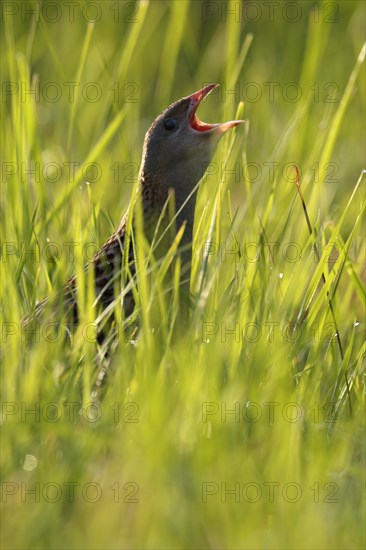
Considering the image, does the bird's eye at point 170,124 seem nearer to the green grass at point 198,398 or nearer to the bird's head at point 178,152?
the bird's head at point 178,152

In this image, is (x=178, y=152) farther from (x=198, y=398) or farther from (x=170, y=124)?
(x=198, y=398)

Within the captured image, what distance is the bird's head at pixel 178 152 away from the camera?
3889 millimetres

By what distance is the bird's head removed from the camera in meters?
3.89

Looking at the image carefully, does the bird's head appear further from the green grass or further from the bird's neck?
the green grass

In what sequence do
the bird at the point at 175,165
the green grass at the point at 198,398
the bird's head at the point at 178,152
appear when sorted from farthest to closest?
the bird's head at the point at 178,152
the bird at the point at 175,165
the green grass at the point at 198,398

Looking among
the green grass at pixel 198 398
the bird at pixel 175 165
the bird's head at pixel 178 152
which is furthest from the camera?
the bird's head at pixel 178 152

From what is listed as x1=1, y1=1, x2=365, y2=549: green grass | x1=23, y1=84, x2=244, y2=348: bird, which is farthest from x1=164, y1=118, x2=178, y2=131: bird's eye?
x1=1, y1=1, x2=365, y2=549: green grass

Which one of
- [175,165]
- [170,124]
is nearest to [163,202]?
[175,165]

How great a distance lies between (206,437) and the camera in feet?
8.84

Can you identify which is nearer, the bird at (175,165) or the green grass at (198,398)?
the green grass at (198,398)

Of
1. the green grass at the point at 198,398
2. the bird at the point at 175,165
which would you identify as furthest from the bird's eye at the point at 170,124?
the green grass at the point at 198,398

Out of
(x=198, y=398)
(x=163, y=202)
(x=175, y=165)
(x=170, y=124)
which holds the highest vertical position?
(x=170, y=124)

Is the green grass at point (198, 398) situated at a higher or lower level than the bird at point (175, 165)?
lower

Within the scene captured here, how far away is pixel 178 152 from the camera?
3895 mm
